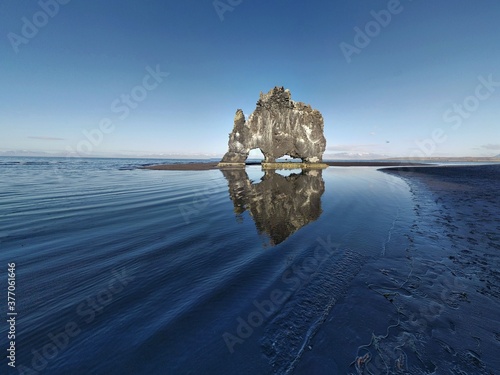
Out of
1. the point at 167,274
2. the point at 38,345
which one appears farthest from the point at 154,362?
the point at 167,274

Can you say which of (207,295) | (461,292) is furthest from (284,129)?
(207,295)

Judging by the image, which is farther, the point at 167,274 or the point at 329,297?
the point at 167,274

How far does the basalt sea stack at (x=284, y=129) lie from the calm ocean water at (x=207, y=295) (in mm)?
58076

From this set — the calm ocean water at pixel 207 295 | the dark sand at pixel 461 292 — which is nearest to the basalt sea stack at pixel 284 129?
the dark sand at pixel 461 292

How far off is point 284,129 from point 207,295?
6572 centimetres

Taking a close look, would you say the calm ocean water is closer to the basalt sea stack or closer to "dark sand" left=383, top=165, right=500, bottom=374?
"dark sand" left=383, top=165, right=500, bottom=374

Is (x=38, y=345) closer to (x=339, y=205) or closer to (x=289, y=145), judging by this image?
(x=339, y=205)

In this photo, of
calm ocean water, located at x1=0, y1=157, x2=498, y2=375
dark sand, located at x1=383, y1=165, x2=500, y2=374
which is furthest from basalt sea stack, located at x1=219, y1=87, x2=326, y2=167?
calm ocean water, located at x1=0, y1=157, x2=498, y2=375

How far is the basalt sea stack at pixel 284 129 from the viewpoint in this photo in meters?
65.8

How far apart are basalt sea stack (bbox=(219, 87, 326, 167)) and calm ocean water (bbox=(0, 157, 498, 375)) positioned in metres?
58.1

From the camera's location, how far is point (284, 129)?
6631 cm

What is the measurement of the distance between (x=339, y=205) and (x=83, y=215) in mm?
17327

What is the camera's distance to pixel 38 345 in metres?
3.88

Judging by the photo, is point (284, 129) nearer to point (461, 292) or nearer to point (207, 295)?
point (461, 292)
